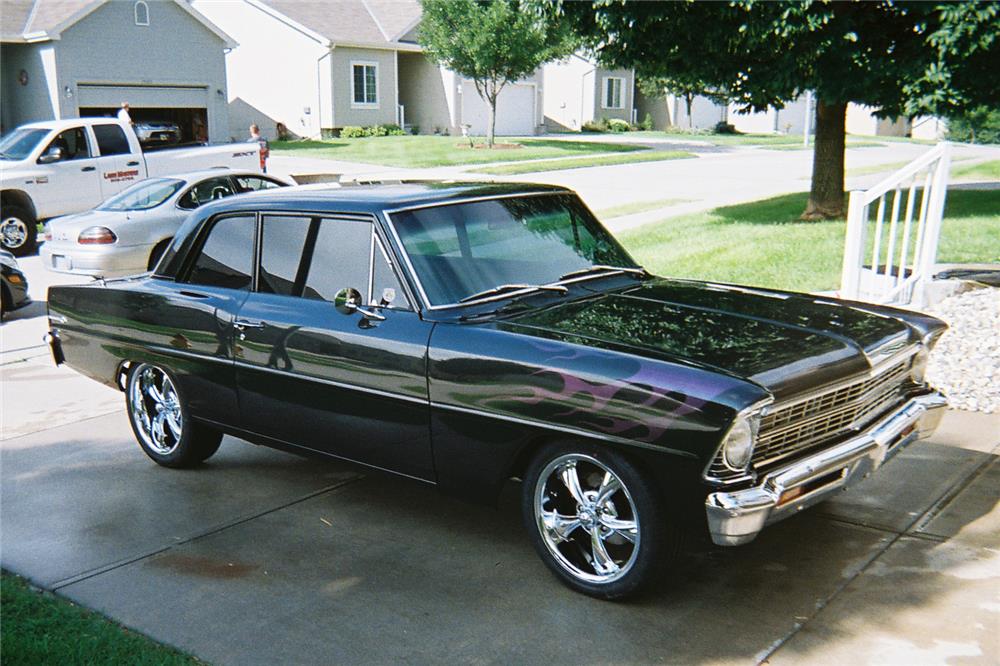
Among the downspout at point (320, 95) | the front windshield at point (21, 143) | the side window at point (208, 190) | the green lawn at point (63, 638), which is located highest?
the downspout at point (320, 95)

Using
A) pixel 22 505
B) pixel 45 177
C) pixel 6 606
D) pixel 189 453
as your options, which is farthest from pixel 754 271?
pixel 45 177

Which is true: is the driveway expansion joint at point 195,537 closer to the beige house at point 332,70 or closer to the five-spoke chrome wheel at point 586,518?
the five-spoke chrome wheel at point 586,518

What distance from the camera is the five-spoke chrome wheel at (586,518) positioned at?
4219 millimetres

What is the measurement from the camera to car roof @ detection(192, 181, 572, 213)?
5.14 meters

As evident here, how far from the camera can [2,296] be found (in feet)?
36.4

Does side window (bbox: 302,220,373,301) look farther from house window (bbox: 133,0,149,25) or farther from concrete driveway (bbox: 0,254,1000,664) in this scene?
house window (bbox: 133,0,149,25)

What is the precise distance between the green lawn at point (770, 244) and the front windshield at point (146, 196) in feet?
20.3

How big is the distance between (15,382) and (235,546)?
4.54 m

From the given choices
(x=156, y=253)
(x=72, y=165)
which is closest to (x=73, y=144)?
A: (x=72, y=165)

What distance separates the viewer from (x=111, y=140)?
684 inches

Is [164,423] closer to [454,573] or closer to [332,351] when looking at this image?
[332,351]

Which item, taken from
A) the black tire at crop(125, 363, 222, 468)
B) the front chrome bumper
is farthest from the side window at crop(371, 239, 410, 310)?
the front chrome bumper

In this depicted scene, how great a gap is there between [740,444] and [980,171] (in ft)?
79.6

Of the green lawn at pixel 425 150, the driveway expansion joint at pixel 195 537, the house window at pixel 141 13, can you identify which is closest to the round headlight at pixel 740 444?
the driveway expansion joint at pixel 195 537
